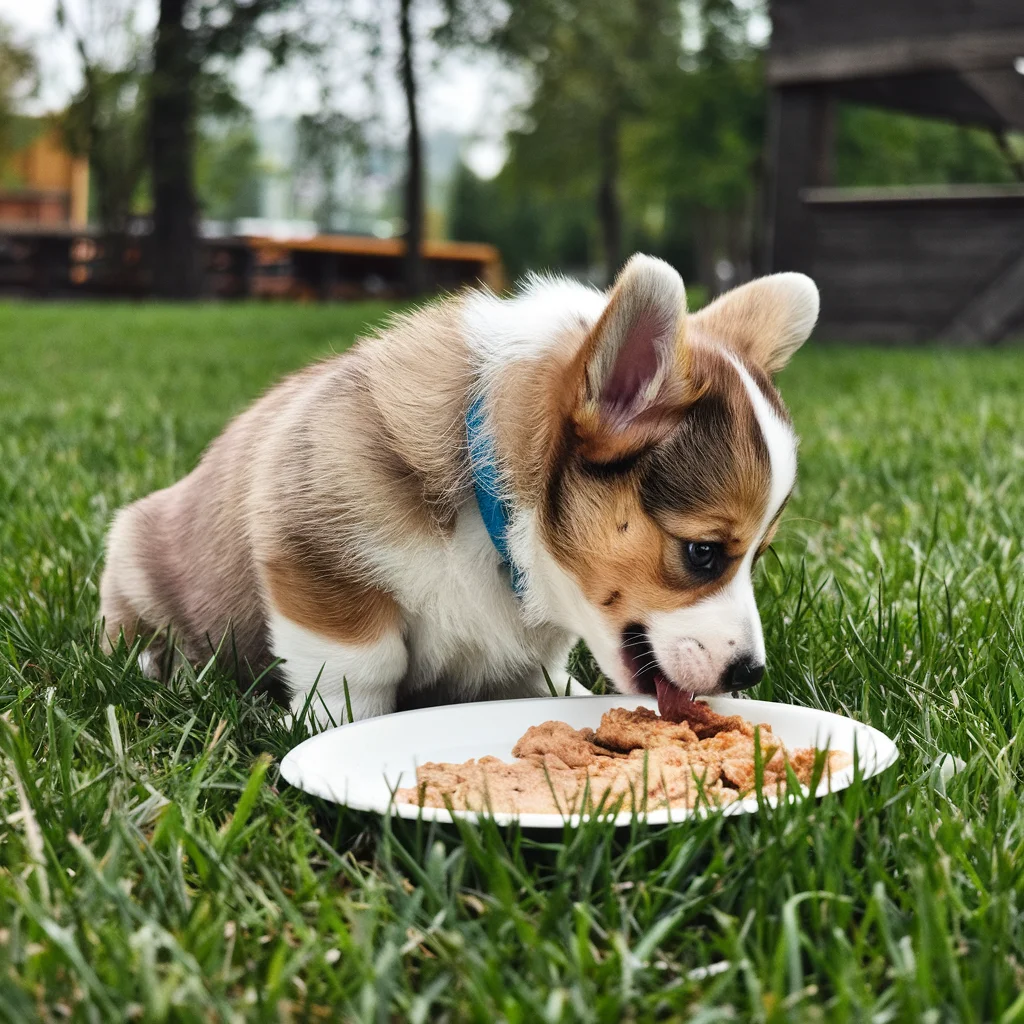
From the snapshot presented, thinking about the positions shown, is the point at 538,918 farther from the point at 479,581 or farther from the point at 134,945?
the point at 479,581

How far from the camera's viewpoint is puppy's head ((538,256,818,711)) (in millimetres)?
2502

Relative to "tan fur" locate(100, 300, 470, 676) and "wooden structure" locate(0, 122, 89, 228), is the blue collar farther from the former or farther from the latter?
"wooden structure" locate(0, 122, 89, 228)

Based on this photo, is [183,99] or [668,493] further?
[183,99]

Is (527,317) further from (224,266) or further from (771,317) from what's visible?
(224,266)

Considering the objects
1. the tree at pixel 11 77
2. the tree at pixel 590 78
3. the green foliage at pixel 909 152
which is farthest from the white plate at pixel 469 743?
the tree at pixel 11 77

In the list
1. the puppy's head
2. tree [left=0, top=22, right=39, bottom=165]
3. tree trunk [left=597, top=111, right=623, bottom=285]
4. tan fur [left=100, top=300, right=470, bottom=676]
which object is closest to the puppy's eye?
the puppy's head

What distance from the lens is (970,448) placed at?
557 cm

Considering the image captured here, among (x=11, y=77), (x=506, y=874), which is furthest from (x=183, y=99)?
(x=506, y=874)

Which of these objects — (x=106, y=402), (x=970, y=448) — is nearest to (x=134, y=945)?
(x=970, y=448)

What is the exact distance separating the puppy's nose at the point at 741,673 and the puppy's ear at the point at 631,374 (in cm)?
47

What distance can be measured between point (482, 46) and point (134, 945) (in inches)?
1046

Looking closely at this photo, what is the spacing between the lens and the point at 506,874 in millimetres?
1803

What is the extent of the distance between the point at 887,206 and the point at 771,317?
985 centimetres

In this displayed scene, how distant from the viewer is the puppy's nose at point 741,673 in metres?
2.49
